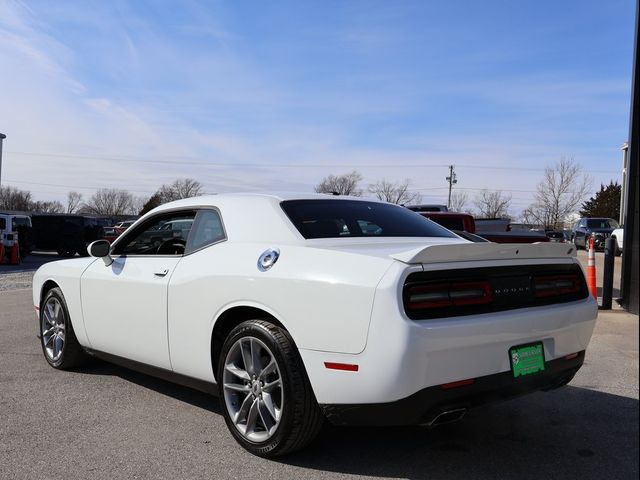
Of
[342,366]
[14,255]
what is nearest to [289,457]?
[342,366]

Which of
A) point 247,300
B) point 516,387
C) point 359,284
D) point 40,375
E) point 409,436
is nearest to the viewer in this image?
point 359,284

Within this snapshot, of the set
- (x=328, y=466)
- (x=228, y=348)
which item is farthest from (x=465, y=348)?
(x=228, y=348)

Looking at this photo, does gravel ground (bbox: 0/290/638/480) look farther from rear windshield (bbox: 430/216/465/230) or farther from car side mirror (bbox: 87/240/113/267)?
rear windshield (bbox: 430/216/465/230)

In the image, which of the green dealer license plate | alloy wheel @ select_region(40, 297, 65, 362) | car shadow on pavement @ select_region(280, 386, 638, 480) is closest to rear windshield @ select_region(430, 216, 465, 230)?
car shadow on pavement @ select_region(280, 386, 638, 480)

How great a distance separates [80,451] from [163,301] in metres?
1.06

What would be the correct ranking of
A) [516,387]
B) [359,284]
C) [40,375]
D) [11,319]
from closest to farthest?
1. [359,284]
2. [516,387]
3. [40,375]
4. [11,319]

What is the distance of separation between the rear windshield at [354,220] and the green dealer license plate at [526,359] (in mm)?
1232

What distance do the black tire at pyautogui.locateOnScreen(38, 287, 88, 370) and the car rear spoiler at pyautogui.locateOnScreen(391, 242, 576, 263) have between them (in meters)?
3.46

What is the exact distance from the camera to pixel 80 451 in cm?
354

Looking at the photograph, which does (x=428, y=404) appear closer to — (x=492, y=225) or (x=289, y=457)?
(x=289, y=457)

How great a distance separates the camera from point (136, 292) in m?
4.35

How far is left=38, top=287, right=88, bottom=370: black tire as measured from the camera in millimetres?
5250

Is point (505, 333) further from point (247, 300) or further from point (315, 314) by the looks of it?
point (247, 300)

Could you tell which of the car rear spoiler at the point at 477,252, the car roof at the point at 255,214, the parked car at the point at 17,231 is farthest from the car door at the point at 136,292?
the parked car at the point at 17,231
